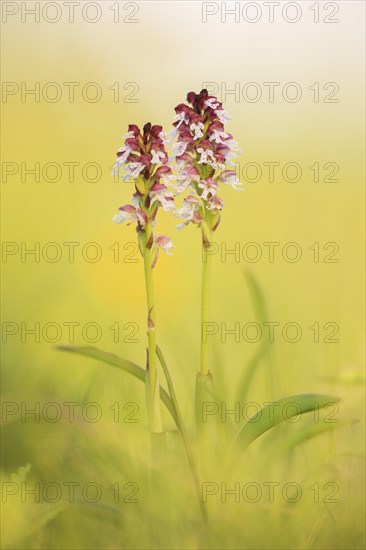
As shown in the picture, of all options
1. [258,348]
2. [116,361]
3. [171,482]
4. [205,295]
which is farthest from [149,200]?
[171,482]

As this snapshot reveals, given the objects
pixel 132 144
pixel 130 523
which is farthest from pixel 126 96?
pixel 130 523

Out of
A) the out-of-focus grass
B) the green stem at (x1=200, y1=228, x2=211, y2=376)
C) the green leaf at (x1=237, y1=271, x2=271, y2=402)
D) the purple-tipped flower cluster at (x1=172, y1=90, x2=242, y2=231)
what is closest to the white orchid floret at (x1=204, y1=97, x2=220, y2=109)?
the purple-tipped flower cluster at (x1=172, y1=90, x2=242, y2=231)

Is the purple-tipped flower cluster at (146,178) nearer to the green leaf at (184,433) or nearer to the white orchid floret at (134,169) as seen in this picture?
the white orchid floret at (134,169)

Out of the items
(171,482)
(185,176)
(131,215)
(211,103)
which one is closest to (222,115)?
(211,103)

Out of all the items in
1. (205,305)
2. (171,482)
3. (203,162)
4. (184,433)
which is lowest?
(171,482)

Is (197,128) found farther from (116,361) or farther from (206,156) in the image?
(116,361)

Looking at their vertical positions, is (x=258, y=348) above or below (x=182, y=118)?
below

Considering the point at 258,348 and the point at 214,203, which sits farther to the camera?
the point at 258,348
